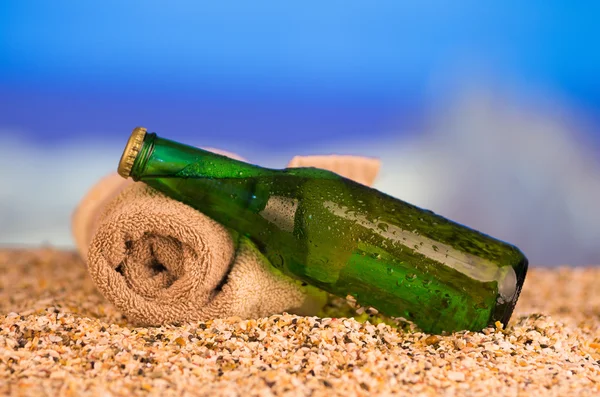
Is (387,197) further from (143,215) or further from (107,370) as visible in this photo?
(107,370)

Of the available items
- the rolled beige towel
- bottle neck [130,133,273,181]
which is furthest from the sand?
bottle neck [130,133,273,181]

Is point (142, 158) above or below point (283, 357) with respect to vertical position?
above

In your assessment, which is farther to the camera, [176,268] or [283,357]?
[176,268]

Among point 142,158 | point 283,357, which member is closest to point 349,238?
point 283,357

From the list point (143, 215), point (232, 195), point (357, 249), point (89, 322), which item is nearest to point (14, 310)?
point (89, 322)

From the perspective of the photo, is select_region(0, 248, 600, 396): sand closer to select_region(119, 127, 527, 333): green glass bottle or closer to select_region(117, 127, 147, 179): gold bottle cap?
select_region(119, 127, 527, 333): green glass bottle

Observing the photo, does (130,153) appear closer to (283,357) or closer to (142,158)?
(142,158)
